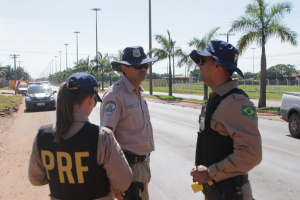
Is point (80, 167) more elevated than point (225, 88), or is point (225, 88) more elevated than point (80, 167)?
point (225, 88)

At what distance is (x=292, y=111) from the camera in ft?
29.2

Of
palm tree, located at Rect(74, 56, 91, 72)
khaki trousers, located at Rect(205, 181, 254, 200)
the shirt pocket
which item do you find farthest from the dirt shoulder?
palm tree, located at Rect(74, 56, 91, 72)

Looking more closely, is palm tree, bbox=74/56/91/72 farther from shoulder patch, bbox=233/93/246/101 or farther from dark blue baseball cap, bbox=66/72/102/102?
shoulder patch, bbox=233/93/246/101

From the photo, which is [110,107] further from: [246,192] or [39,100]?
[39,100]

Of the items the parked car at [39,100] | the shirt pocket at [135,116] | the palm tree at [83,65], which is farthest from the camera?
the palm tree at [83,65]

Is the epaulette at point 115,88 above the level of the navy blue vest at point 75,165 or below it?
above

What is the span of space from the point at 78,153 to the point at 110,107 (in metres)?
0.88

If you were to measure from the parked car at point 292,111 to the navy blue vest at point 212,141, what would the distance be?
7.47 metres

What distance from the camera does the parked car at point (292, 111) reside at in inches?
340

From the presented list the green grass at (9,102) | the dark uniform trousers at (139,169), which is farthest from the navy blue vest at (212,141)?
the green grass at (9,102)

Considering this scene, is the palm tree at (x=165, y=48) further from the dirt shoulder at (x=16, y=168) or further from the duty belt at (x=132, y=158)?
the duty belt at (x=132, y=158)

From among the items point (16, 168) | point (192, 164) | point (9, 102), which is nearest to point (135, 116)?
point (192, 164)

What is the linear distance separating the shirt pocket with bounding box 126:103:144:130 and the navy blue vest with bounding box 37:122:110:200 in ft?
2.85

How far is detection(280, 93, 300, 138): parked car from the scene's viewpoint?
862 cm
